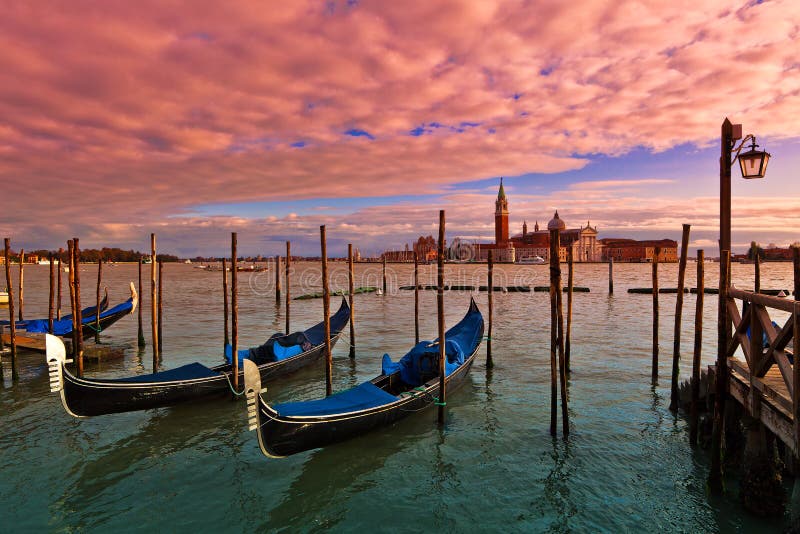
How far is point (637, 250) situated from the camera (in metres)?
134

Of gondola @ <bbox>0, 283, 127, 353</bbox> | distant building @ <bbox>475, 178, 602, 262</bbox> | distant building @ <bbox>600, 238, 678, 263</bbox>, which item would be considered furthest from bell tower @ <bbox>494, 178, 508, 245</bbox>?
gondola @ <bbox>0, 283, 127, 353</bbox>

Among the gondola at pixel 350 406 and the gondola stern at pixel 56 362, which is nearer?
the gondola at pixel 350 406

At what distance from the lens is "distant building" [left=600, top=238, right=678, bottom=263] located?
12850cm

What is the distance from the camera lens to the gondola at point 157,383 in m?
6.64

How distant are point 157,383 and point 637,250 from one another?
147 metres

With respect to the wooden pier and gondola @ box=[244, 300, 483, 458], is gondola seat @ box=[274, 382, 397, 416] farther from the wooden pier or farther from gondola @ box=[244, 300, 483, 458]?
the wooden pier

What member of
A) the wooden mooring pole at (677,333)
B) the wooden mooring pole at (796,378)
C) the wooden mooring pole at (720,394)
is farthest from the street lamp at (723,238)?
the wooden mooring pole at (677,333)

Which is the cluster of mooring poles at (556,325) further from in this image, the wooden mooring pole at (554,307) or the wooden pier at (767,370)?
the wooden pier at (767,370)

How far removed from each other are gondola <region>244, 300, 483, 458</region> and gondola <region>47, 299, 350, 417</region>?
75 cm

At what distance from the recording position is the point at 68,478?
19.3ft

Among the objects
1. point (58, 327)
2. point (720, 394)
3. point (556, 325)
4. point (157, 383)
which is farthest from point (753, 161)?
point (58, 327)

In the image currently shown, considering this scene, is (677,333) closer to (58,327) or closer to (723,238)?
(723,238)

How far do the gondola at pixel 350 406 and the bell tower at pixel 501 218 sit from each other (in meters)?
126

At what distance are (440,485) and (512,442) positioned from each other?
5.81 ft
